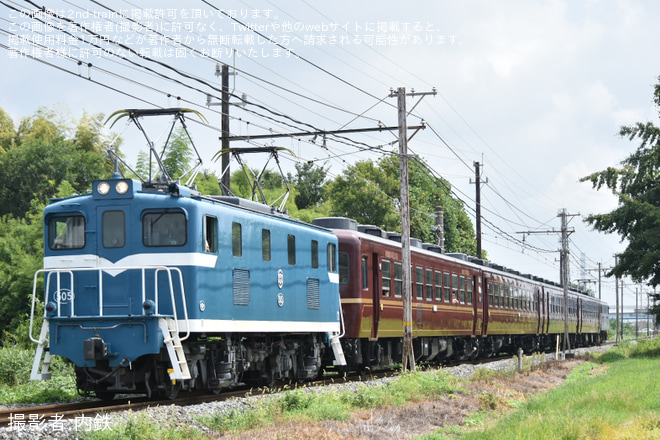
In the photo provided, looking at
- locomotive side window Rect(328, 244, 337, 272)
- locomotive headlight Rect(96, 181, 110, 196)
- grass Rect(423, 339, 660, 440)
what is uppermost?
locomotive headlight Rect(96, 181, 110, 196)

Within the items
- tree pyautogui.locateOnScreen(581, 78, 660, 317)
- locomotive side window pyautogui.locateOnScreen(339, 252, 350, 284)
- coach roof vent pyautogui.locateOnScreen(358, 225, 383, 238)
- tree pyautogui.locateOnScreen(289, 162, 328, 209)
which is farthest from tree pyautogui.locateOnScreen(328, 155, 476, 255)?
locomotive side window pyautogui.locateOnScreen(339, 252, 350, 284)

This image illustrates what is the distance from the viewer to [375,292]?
23.9m

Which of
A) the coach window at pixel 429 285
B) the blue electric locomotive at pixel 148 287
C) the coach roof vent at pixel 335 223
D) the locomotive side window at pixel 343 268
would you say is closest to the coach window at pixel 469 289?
the coach window at pixel 429 285

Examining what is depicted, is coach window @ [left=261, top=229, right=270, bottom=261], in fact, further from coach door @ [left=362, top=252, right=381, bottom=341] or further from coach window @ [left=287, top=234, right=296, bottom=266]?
coach door @ [left=362, top=252, right=381, bottom=341]

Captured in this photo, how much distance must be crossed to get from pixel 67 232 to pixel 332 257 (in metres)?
7.54

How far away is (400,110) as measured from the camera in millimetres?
25516

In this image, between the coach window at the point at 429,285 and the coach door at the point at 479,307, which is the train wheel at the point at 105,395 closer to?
the coach window at the point at 429,285

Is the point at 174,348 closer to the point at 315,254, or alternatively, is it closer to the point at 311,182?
the point at 315,254

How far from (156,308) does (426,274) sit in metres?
14.6

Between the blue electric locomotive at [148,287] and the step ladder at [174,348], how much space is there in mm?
20

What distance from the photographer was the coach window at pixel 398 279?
83.6ft

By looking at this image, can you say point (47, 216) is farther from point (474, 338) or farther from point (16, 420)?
point (474, 338)

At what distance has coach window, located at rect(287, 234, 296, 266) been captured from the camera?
18.8 metres

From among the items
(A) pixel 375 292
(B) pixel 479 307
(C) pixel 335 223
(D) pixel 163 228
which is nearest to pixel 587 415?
(D) pixel 163 228
